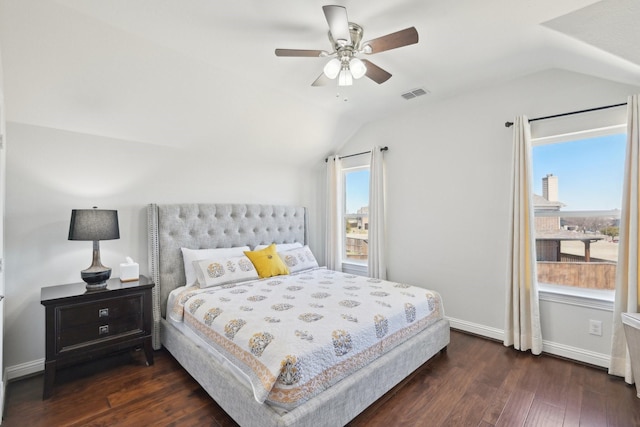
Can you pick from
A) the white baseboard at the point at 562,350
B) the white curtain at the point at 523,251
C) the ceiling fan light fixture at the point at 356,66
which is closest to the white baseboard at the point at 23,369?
the ceiling fan light fixture at the point at 356,66

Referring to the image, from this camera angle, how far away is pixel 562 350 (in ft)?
8.86

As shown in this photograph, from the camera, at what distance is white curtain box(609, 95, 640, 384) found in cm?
225

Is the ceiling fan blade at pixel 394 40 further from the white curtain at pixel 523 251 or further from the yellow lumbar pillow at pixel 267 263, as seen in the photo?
the yellow lumbar pillow at pixel 267 263

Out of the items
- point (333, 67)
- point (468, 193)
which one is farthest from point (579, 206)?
point (333, 67)

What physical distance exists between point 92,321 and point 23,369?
0.71 m

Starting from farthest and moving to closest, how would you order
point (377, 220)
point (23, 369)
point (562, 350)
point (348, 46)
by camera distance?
point (377, 220)
point (562, 350)
point (23, 369)
point (348, 46)

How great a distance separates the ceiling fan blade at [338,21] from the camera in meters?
1.61

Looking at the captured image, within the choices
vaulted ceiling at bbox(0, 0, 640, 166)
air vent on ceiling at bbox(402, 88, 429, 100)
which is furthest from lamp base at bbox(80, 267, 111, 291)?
air vent on ceiling at bbox(402, 88, 429, 100)

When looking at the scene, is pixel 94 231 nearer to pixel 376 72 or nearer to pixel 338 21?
pixel 338 21

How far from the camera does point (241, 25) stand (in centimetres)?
212

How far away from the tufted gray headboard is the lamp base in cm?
48

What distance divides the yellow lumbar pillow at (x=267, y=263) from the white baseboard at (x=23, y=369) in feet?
6.43

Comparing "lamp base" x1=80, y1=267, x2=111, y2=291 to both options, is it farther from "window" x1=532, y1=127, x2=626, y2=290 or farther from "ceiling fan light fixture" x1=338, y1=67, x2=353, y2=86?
"window" x1=532, y1=127, x2=626, y2=290

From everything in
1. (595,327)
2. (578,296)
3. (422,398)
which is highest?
(578,296)
